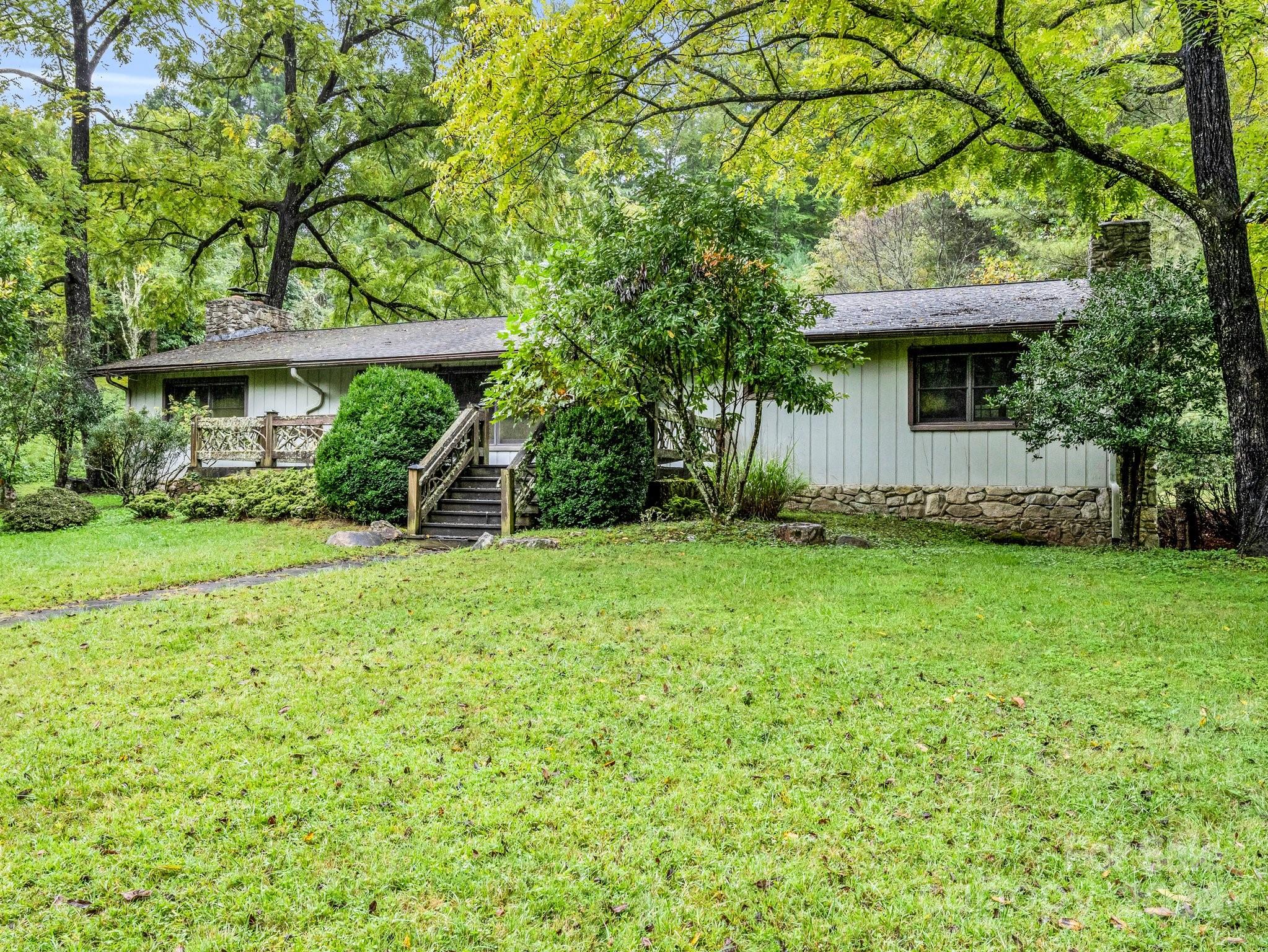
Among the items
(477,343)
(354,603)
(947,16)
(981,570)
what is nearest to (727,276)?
(947,16)

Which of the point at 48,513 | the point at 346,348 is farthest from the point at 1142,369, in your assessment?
the point at 48,513

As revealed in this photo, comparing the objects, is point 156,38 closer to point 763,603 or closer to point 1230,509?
point 763,603

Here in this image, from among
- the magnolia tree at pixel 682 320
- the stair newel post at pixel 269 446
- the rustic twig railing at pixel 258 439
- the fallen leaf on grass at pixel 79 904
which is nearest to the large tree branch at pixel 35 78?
the rustic twig railing at pixel 258 439

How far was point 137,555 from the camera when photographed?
30.1 feet

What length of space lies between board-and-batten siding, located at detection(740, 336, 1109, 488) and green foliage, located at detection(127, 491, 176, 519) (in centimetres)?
→ 1006

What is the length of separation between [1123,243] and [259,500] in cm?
1389

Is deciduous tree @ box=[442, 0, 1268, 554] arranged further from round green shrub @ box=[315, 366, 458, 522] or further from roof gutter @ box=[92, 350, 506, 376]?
roof gutter @ box=[92, 350, 506, 376]

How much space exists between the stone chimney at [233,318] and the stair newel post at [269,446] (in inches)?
209

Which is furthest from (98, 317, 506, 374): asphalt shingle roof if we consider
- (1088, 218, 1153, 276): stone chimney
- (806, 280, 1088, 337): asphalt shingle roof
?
(1088, 218, 1153, 276): stone chimney

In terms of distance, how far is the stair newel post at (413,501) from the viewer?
1146 centimetres

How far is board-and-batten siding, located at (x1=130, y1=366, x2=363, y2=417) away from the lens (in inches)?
618

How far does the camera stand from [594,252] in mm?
9047

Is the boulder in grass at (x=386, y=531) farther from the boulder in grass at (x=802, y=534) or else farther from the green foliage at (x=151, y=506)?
the boulder in grass at (x=802, y=534)

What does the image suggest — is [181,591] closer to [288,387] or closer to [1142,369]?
[288,387]
